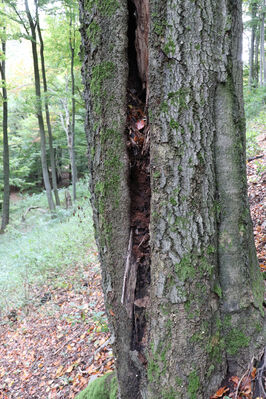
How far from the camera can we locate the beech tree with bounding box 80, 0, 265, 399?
171cm

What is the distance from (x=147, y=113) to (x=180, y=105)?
1.03ft

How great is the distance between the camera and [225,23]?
1.73m

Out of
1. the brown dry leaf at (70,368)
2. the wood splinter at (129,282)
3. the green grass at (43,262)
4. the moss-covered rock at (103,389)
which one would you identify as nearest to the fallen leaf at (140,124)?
the wood splinter at (129,282)

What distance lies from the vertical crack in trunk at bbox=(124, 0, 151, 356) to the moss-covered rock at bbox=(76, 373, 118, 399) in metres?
0.75

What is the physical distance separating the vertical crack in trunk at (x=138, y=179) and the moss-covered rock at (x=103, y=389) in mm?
748

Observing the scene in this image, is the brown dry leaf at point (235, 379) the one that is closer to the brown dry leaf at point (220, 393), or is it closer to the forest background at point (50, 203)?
the brown dry leaf at point (220, 393)

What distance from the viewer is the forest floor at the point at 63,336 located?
3.38 m

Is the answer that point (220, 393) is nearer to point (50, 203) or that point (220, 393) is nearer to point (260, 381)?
point (260, 381)

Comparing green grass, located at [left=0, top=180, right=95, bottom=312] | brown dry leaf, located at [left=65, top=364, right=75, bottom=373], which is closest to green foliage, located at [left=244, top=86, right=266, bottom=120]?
green grass, located at [left=0, top=180, right=95, bottom=312]

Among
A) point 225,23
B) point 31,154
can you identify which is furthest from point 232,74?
point 31,154

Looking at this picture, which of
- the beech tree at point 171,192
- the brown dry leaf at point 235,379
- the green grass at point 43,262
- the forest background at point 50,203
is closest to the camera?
the beech tree at point 171,192

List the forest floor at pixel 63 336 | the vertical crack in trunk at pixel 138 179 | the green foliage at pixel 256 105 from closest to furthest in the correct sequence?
the vertical crack in trunk at pixel 138 179
the forest floor at pixel 63 336
the green foliage at pixel 256 105

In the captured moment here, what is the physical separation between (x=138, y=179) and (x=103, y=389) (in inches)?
76.6

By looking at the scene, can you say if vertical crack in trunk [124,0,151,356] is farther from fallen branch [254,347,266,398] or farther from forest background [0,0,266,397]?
forest background [0,0,266,397]
